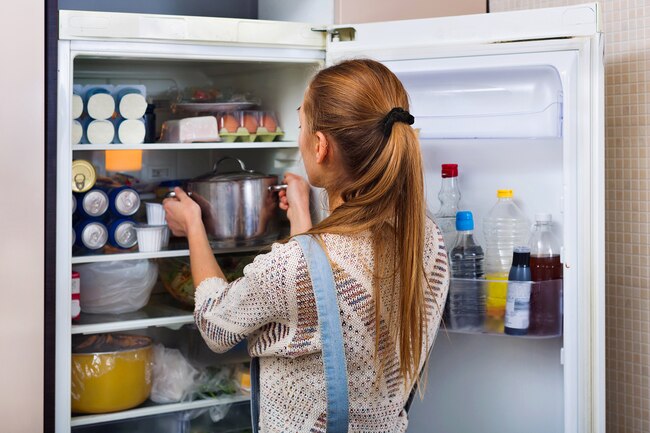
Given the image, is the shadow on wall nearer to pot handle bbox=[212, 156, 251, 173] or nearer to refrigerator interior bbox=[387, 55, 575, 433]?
pot handle bbox=[212, 156, 251, 173]

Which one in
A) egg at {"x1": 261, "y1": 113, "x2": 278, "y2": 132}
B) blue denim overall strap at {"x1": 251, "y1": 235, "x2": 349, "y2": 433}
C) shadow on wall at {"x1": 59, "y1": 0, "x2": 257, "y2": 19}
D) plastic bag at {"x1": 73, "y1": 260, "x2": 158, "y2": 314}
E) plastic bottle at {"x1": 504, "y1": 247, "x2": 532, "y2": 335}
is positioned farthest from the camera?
shadow on wall at {"x1": 59, "y1": 0, "x2": 257, "y2": 19}

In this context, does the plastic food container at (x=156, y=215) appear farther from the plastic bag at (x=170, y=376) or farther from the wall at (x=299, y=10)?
the wall at (x=299, y=10)

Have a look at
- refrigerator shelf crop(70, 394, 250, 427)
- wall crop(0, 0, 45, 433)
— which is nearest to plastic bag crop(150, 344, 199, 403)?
refrigerator shelf crop(70, 394, 250, 427)

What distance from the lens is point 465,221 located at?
172 centimetres

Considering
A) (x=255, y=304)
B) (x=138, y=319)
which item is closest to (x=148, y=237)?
(x=138, y=319)

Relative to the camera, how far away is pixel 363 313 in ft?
4.13

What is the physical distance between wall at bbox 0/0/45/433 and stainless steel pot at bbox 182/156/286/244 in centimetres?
42

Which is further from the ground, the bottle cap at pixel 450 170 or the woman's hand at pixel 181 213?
the bottle cap at pixel 450 170

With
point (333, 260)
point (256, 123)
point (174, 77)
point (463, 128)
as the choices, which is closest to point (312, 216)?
point (256, 123)

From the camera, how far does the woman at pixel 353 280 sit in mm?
1251

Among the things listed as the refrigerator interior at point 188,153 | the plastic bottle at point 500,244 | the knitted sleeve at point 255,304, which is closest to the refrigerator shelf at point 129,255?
the refrigerator interior at point 188,153

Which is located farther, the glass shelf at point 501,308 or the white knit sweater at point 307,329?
the glass shelf at point 501,308

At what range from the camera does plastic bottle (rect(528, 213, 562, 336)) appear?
5.61 feet

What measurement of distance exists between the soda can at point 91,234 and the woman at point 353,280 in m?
0.57
